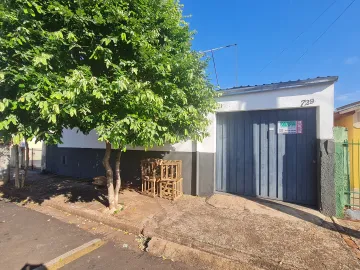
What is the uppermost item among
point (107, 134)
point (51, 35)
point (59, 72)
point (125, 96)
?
point (51, 35)

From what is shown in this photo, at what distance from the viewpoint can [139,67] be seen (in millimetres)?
3885

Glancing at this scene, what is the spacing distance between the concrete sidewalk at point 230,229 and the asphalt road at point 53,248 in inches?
14.6

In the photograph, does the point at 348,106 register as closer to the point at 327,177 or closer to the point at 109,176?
the point at 327,177

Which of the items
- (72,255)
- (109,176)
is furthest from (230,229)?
(109,176)

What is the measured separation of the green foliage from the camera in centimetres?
314

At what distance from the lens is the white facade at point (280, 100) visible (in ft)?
15.3

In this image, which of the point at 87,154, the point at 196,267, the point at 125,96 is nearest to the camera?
the point at 196,267

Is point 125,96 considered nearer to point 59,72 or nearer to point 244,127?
point 59,72

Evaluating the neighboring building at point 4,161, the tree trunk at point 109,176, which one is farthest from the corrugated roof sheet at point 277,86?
the neighboring building at point 4,161

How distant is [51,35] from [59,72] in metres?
0.59

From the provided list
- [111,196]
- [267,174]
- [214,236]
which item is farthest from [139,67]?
[267,174]

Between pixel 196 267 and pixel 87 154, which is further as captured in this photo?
pixel 87 154

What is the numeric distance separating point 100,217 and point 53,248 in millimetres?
1167

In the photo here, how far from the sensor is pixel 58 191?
686 cm
